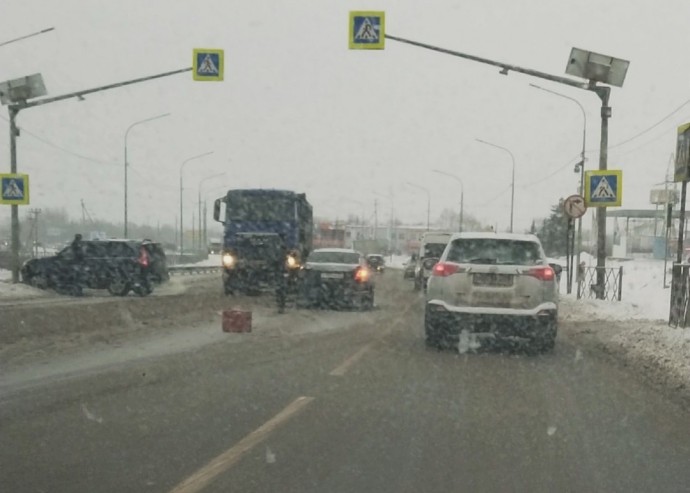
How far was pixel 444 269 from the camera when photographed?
43.7 feet

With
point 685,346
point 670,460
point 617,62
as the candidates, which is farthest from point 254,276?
point 670,460

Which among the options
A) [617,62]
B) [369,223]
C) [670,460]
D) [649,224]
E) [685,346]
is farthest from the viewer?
[369,223]

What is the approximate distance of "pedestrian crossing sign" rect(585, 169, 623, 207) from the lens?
23.1 m

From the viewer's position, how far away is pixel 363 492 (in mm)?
5566

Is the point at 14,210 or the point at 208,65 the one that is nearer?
the point at 208,65

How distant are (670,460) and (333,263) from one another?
1662 centimetres

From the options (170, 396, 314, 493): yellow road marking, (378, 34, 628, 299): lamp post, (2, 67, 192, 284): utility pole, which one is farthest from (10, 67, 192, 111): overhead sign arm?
(170, 396, 314, 493): yellow road marking

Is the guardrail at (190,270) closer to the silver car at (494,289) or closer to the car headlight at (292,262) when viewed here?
the car headlight at (292,262)

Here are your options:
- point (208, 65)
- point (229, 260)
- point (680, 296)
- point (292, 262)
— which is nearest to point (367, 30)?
point (208, 65)

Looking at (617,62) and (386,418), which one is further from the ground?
(617,62)

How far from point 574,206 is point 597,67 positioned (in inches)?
194

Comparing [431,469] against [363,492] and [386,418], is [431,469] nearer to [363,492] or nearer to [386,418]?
[363,492]

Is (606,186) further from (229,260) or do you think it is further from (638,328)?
(229,260)

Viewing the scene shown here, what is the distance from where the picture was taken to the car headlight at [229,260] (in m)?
27.3
